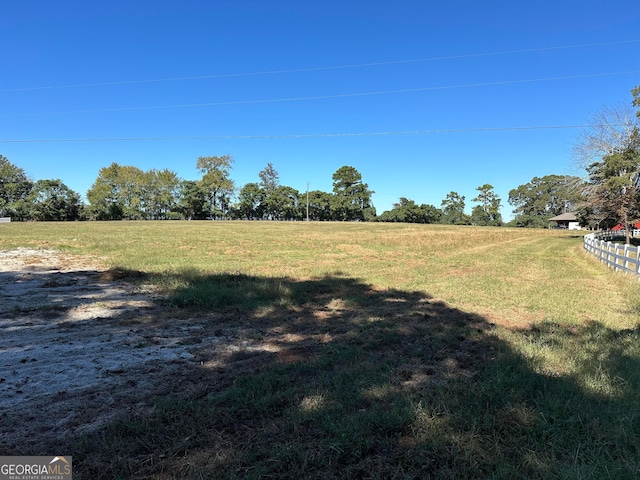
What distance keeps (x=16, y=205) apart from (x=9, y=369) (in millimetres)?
87377

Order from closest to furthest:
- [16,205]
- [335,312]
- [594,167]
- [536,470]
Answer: [536,470] < [335,312] < [594,167] < [16,205]

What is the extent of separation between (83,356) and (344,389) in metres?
3.30

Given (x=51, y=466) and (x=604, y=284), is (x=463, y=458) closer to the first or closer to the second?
(x=51, y=466)

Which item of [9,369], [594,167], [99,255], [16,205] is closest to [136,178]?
[16,205]

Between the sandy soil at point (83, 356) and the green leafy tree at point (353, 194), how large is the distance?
294 ft

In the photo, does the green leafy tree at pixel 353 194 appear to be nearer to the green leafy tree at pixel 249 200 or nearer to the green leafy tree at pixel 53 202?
the green leafy tree at pixel 249 200

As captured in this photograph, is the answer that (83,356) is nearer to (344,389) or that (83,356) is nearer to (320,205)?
(344,389)

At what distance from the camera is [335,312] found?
7.25 m

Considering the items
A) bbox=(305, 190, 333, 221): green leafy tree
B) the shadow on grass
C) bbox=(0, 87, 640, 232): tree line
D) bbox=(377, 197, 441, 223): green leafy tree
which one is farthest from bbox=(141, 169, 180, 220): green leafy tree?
the shadow on grass

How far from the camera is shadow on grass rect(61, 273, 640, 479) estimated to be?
97.8 inches

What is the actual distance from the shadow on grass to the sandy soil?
197 millimetres

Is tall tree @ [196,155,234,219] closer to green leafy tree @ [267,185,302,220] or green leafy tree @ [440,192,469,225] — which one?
green leafy tree @ [267,185,302,220]

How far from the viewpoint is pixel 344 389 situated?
141 inches

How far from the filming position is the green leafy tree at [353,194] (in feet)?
318
